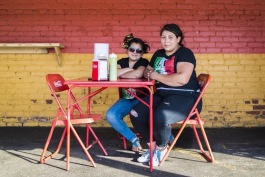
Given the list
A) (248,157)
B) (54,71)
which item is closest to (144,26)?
(54,71)

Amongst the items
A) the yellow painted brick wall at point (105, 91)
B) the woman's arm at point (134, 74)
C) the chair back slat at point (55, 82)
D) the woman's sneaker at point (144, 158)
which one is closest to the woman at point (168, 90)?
the woman's sneaker at point (144, 158)

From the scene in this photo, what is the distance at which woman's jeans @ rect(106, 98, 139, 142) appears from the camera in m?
4.30

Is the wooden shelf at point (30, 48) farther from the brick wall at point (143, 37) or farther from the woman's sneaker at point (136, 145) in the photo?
the woman's sneaker at point (136, 145)

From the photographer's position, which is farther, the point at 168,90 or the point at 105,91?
the point at 105,91

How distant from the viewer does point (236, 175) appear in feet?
12.0

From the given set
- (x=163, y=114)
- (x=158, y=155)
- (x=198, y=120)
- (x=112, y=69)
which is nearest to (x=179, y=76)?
(x=163, y=114)

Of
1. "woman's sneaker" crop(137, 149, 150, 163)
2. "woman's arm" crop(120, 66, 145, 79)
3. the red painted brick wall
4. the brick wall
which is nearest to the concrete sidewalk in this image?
"woman's sneaker" crop(137, 149, 150, 163)

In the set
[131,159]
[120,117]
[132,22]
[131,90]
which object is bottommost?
[131,159]

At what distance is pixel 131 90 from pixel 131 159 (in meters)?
0.84

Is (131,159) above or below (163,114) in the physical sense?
below

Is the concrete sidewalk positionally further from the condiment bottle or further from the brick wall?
the condiment bottle

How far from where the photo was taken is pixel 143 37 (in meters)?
5.77

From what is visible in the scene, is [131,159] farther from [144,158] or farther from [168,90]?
[168,90]

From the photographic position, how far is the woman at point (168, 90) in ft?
12.8
